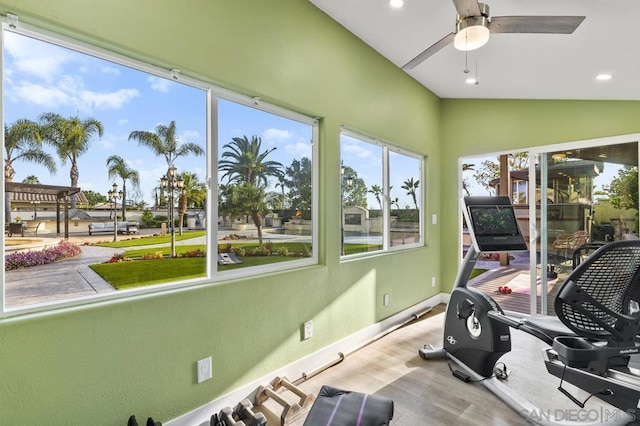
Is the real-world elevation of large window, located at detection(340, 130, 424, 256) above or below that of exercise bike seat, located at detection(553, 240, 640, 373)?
above

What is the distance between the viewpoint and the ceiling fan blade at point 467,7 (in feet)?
5.75

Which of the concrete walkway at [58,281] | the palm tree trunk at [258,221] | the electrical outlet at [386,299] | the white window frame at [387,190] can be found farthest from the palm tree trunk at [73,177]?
the electrical outlet at [386,299]

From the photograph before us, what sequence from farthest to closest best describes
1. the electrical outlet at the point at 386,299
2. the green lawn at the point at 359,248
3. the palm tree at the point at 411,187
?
1. the palm tree at the point at 411,187
2. the electrical outlet at the point at 386,299
3. the green lawn at the point at 359,248

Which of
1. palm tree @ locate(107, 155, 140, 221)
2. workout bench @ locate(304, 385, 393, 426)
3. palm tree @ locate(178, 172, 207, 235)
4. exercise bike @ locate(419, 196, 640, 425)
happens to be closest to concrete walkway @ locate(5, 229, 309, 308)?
palm tree @ locate(107, 155, 140, 221)

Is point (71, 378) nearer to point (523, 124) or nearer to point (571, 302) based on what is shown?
point (571, 302)

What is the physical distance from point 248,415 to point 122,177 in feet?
4.82

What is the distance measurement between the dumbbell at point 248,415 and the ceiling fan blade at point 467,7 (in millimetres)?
2428

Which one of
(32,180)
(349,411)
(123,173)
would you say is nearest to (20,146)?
(32,180)

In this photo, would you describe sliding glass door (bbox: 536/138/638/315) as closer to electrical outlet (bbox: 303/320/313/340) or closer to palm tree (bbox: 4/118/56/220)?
electrical outlet (bbox: 303/320/313/340)

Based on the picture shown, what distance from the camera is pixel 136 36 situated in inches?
65.2

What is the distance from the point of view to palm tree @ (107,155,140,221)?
1716 mm

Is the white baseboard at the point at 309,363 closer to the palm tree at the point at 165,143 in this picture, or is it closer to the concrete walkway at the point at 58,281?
the concrete walkway at the point at 58,281

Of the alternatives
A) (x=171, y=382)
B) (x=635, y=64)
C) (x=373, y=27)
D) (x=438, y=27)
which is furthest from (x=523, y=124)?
(x=171, y=382)

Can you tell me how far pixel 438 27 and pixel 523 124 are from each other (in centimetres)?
190
